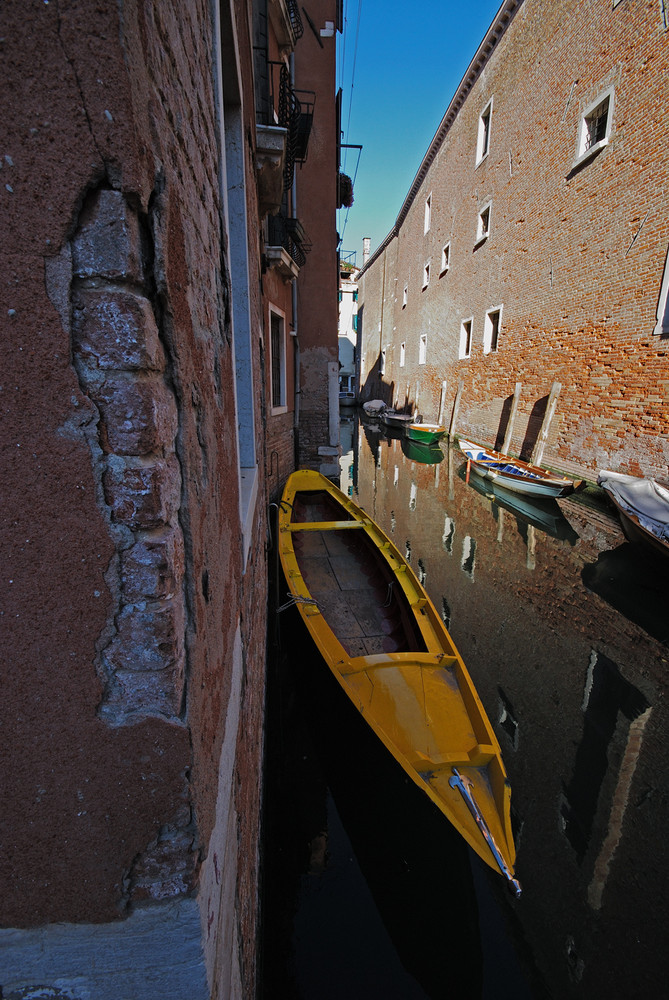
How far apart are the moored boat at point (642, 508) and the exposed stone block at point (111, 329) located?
701 centimetres

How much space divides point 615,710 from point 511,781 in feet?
4.59

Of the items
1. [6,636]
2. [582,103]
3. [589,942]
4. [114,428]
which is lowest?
[589,942]

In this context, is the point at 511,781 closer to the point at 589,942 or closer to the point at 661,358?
the point at 589,942

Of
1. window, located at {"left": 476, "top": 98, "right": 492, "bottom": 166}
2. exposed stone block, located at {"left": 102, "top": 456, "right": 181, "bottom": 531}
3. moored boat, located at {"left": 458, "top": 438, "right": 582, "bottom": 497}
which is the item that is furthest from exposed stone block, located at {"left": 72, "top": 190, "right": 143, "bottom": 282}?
window, located at {"left": 476, "top": 98, "right": 492, "bottom": 166}

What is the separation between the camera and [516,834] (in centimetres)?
303

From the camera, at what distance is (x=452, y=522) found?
909 cm

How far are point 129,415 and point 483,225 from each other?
17.0m

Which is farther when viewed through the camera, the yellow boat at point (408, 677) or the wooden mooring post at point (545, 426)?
the wooden mooring post at point (545, 426)

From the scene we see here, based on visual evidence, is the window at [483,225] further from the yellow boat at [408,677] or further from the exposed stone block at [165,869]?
the exposed stone block at [165,869]

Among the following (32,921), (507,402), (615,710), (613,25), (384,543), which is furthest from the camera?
(507,402)

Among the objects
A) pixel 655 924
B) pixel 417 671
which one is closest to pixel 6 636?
Result: pixel 417 671

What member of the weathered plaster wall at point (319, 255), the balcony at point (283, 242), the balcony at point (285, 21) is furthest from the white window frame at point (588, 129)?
the balcony at point (283, 242)

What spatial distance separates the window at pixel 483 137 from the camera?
14258 millimetres

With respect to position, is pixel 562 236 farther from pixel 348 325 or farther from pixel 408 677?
pixel 348 325
